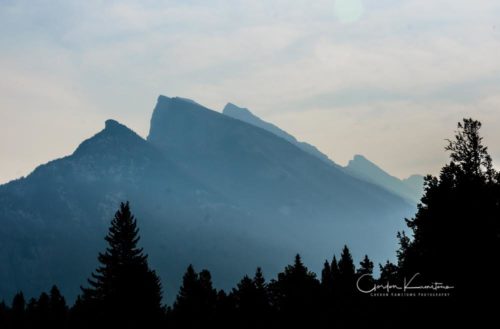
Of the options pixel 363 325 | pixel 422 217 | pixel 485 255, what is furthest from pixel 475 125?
pixel 363 325

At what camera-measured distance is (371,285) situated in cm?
4938

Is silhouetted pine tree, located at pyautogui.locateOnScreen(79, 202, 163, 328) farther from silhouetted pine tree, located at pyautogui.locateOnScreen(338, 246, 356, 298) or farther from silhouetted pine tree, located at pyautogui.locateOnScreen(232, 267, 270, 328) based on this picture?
silhouetted pine tree, located at pyautogui.locateOnScreen(338, 246, 356, 298)

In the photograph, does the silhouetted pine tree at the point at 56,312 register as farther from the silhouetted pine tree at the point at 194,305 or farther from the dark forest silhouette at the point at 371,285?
the silhouetted pine tree at the point at 194,305

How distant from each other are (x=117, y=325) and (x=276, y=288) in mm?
33262

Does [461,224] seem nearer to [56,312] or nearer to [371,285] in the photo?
[371,285]

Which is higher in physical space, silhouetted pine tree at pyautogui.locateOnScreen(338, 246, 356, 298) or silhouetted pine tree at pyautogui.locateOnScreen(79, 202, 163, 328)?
silhouetted pine tree at pyautogui.locateOnScreen(338, 246, 356, 298)

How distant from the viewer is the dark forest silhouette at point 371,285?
3316cm

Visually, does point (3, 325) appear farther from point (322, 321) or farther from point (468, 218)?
point (468, 218)

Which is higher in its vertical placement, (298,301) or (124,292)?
(298,301)

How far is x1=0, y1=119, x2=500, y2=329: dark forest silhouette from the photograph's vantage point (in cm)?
3316

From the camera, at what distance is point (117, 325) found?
162 ft
